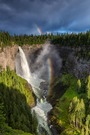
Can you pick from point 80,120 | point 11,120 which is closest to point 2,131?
point 11,120

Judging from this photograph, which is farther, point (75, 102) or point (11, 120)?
point (75, 102)

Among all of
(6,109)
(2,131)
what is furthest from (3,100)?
(2,131)

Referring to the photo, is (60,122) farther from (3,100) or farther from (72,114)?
(3,100)

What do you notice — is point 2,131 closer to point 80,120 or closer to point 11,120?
point 11,120

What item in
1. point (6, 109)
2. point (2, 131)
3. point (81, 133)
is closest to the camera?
point (2, 131)

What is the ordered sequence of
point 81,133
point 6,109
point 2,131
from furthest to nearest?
point 6,109, point 81,133, point 2,131

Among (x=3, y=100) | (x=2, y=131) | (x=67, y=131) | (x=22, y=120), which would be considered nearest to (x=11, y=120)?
(x=22, y=120)

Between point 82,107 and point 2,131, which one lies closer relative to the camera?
point 2,131

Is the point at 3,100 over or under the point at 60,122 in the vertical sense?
over
